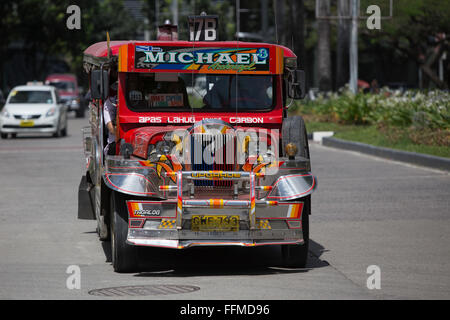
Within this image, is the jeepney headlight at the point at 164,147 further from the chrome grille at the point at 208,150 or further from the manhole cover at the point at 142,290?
the manhole cover at the point at 142,290

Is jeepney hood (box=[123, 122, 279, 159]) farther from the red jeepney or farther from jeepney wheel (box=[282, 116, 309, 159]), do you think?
jeepney wheel (box=[282, 116, 309, 159])

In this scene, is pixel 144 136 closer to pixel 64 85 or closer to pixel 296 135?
pixel 296 135

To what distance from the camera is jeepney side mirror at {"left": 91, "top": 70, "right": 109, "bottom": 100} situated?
9.55 meters

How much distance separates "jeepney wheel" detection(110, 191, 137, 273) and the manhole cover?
678 mm

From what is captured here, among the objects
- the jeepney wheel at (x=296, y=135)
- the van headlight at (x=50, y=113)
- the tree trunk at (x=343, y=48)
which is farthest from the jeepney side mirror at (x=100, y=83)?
the tree trunk at (x=343, y=48)

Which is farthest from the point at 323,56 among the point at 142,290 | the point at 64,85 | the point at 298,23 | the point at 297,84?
the point at 142,290

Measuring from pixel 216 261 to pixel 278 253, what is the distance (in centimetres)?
81

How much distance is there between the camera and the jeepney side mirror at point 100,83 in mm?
9555

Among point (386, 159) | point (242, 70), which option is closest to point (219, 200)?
point (242, 70)

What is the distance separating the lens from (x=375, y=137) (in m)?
24.8

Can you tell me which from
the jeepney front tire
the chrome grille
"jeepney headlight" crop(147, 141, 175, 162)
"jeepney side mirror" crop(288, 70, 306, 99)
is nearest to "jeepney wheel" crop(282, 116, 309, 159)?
"jeepney side mirror" crop(288, 70, 306, 99)

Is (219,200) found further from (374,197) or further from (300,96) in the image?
(374,197)
